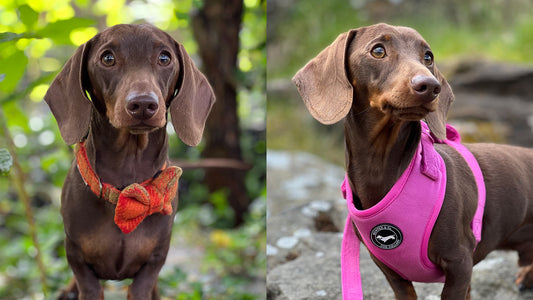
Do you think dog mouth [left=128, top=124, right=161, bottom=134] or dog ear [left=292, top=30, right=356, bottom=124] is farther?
dog ear [left=292, top=30, right=356, bottom=124]

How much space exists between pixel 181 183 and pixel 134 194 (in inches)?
132

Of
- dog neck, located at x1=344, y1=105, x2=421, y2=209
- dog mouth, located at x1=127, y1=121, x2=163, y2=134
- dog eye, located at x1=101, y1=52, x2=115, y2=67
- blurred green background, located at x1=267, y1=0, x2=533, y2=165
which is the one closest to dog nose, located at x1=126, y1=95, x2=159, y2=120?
dog mouth, located at x1=127, y1=121, x2=163, y2=134

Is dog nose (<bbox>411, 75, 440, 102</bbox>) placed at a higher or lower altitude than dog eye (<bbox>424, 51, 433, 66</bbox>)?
lower

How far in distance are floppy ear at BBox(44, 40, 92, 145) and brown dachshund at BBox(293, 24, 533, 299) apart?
71 cm

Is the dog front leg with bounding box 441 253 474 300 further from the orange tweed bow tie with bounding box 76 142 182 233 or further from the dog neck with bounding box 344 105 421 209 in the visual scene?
the orange tweed bow tie with bounding box 76 142 182 233

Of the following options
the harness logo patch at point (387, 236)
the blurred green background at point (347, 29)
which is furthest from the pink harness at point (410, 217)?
the blurred green background at point (347, 29)

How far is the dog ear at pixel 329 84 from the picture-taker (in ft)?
5.82

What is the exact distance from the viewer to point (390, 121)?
1812 mm

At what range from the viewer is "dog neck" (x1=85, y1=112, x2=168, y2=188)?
69.5 inches

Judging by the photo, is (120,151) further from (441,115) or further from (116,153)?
(441,115)

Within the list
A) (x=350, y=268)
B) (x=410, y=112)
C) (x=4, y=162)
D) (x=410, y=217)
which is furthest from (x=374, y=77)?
(x=4, y=162)

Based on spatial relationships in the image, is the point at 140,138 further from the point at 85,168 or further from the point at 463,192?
the point at 463,192

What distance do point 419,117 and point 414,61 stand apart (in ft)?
0.65

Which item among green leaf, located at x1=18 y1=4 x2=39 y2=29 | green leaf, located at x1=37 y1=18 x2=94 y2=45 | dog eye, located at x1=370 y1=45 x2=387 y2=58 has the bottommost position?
dog eye, located at x1=370 y1=45 x2=387 y2=58
